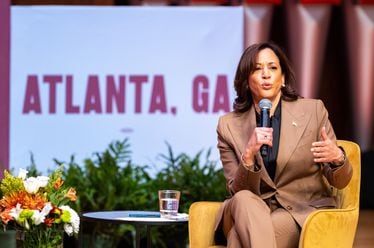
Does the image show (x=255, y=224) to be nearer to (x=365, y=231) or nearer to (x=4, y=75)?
(x=365, y=231)

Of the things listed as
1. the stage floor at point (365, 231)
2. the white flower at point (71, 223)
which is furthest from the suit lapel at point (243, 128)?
the stage floor at point (365, 231)

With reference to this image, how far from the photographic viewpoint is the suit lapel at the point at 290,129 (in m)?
3.80

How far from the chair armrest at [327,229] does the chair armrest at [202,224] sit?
0.46 metres

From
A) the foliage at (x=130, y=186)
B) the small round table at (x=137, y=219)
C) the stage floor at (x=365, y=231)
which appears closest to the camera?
the small round table at (x=137, y=219)

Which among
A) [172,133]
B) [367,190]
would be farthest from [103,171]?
[367,190]

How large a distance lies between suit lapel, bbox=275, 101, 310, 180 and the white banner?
8.08 ft

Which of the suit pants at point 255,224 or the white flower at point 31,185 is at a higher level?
the white flower at point 31,185

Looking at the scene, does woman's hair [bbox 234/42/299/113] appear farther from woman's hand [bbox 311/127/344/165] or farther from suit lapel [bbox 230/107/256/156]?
woman's hand [bbox 311/127/344/165]

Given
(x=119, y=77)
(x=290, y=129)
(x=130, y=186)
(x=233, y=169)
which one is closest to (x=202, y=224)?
(x=233, y=169)

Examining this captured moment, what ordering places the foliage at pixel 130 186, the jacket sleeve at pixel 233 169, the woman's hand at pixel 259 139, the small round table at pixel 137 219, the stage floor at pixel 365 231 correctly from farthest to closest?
the stage floor at pixel 365 231, the foliage at pixel 130 186, the small round table at pixel 137 219, the jacket sleeve at pixel 233 169, the woman's hand at pixel 259 139

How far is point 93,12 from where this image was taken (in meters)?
6.51

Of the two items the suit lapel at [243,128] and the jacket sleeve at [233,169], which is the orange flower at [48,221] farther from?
the suit lapel at [243,128]

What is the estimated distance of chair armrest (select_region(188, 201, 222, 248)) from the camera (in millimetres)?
3842

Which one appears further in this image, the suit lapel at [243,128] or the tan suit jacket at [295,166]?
the suit lapel at [243,128]
